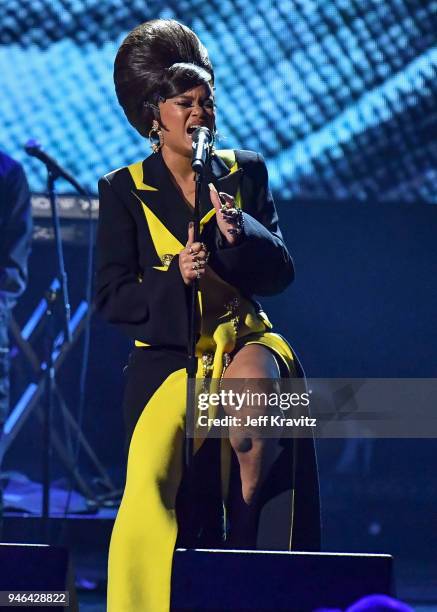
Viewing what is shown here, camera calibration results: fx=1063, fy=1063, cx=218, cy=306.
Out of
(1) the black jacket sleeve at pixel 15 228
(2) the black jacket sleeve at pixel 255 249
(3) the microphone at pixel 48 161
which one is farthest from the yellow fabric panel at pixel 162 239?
(1) the black jacket sleeve at pixel 15 228

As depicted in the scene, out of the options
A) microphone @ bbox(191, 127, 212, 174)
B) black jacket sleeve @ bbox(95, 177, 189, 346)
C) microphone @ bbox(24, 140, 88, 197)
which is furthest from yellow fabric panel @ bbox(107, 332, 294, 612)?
microphone @ bbox(24, 140, 88, 197)

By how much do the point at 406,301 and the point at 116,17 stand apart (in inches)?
63.2

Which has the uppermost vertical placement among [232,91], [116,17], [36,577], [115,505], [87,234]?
[116,17]

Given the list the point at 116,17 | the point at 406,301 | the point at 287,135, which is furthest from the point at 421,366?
the point at 116,17

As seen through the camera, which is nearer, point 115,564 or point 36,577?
point 36,577

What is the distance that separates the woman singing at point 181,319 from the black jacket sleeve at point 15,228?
5.32 ft

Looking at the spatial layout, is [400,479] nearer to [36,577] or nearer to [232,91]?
[232,91]

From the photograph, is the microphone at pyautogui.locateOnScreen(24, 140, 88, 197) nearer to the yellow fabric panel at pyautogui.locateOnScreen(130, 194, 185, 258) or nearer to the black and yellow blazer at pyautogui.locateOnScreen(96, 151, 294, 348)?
the black and yellow blazer at pyautogui.locateOnScreen(96, 151, 294, 348)

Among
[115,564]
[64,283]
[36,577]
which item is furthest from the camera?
[64,283]

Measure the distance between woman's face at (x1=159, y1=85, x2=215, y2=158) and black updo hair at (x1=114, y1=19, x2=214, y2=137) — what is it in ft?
0.06

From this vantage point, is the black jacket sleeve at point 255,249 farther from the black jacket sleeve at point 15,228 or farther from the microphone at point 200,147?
the black jacket sleeve at point 15,228

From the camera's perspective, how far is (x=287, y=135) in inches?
156

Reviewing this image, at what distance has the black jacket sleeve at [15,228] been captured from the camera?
3873 millimetres

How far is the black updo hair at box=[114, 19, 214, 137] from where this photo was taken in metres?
2.25
